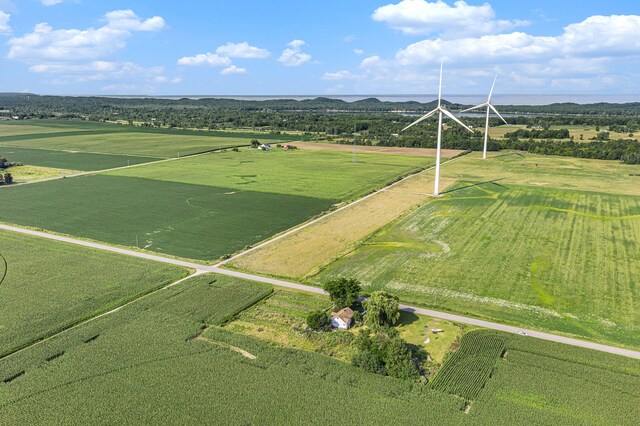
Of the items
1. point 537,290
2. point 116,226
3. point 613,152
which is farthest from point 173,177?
point 613,152

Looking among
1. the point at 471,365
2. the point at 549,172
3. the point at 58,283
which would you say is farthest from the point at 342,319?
the point at 549,172

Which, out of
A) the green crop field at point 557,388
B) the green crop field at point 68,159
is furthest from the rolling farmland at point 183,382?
the green crop field at point 68,159

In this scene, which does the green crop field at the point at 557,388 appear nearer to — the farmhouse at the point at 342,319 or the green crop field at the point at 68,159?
the farmhouse at the point at 342,319

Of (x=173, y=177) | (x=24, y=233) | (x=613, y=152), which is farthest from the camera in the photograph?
(x=613, y=152)

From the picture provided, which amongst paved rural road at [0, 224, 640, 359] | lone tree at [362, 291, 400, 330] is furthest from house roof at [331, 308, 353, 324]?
paved rural road at [0, 224, 640, 359]

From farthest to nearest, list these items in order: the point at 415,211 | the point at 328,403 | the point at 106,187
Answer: the point at 106,187, the point at 415,211, the point at 328,403

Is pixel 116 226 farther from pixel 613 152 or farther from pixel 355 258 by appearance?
pixel 613 152

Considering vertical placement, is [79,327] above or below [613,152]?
below
